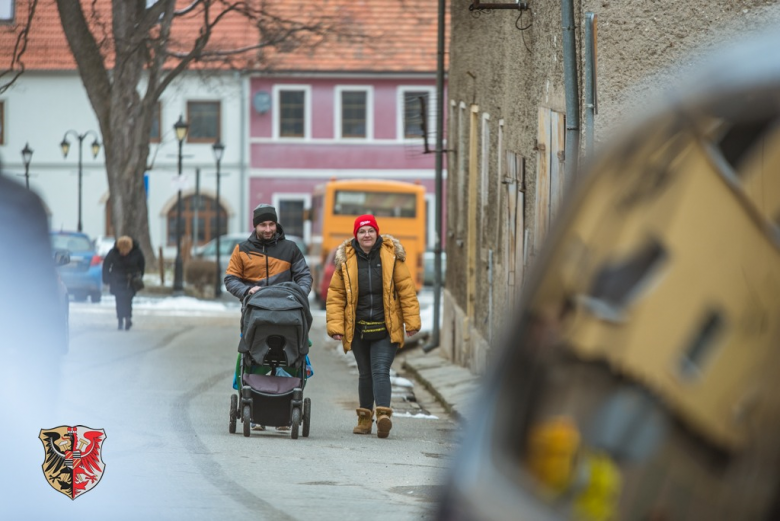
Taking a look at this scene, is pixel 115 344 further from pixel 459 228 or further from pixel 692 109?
pixel 692 109

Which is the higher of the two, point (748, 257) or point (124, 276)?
point (748, 257)

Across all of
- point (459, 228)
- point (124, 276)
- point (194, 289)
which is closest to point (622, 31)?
point (459, 228)

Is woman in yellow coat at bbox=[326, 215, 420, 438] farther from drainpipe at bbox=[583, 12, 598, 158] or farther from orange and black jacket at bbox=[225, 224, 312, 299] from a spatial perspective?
drainpipe at bbox=[583, 12, 598, 158]

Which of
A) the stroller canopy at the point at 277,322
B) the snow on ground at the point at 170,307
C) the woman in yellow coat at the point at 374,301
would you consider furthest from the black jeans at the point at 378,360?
the snow on ground at the point at 170,307

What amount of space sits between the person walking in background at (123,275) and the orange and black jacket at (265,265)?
12.2 meters

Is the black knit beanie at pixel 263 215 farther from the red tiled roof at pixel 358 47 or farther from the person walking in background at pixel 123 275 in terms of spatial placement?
the red tiled roof at pixel 358 47

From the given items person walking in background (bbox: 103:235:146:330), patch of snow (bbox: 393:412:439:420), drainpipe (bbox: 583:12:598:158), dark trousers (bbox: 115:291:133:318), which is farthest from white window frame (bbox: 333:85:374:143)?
drainpipe (bbox: 583:12:598:158)

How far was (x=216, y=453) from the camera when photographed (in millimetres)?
9930

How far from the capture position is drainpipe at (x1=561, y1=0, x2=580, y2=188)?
10.4m

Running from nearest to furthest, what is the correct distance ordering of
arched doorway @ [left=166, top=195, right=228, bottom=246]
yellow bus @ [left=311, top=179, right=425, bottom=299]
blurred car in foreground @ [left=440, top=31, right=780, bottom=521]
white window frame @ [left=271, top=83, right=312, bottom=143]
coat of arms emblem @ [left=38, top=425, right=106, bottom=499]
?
blurred car in foreground @ [left=440, top=31, right=780, bottom=521], coat of arms emblem @ [left=38, top=425, right=106, bottom=499], yellow bus @ [left=311, top=179, right=425, bottom=299], arched doorway @ [left=166, top=195, right=228, bottom=246], white window frame @ [left=271, top=83, right=312, bottom=143]

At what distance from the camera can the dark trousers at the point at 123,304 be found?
23625 millimetres

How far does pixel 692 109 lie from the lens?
2203 millimetres

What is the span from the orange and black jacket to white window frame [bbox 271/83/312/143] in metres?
42.4

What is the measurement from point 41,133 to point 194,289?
19779mm
